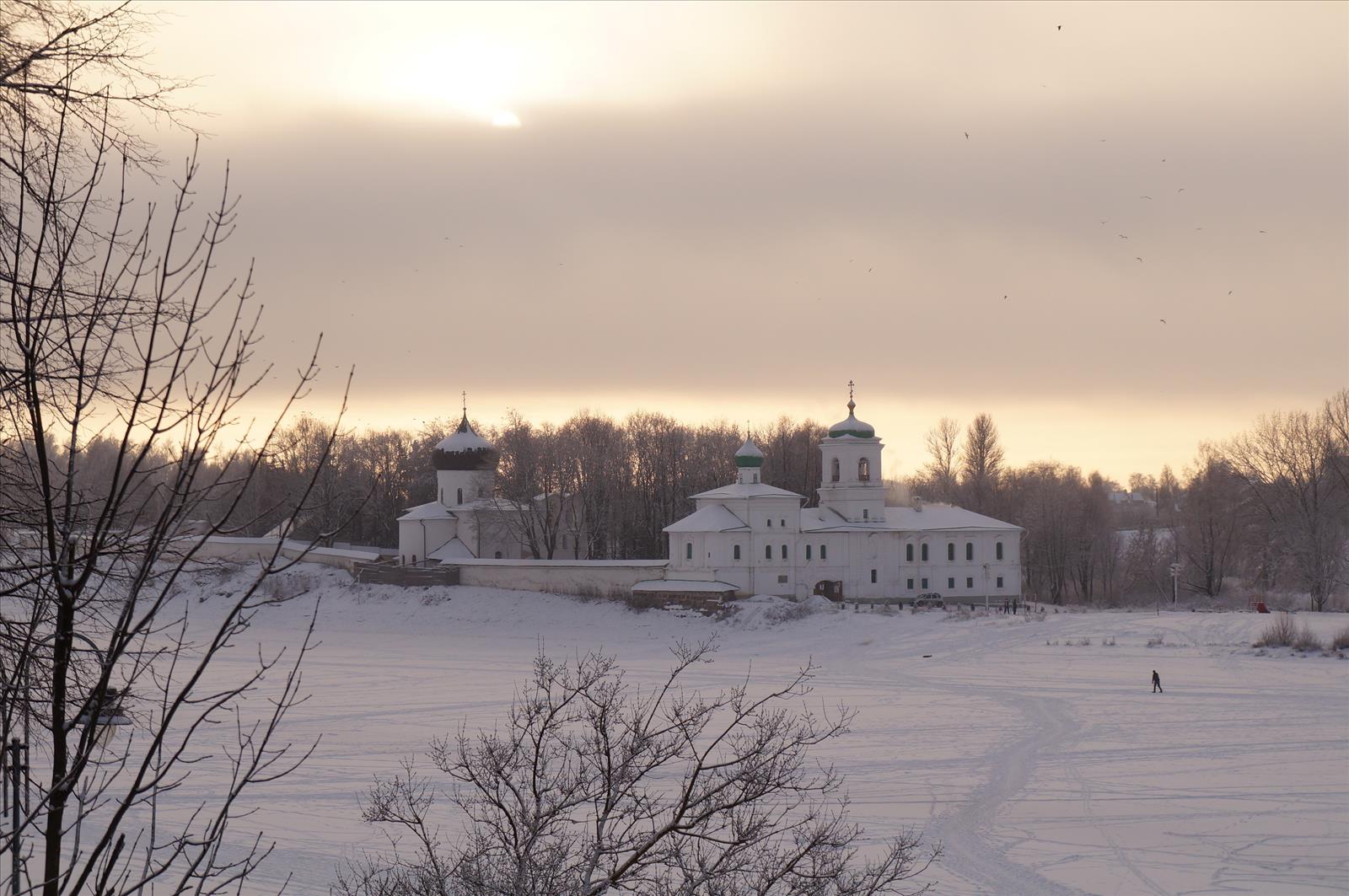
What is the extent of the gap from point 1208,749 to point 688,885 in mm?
18829

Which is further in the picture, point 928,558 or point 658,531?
point 658,531

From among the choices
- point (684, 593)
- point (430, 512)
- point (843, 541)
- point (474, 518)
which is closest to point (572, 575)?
point (684, 593)

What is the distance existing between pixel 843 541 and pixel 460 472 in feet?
66.9

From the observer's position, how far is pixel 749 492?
55.8 metres

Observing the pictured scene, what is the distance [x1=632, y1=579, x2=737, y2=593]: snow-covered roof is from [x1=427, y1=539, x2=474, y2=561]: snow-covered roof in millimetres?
11286

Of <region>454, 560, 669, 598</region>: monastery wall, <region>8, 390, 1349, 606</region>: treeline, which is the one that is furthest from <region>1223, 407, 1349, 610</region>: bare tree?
<region>454, 560, 669, 598</region>: monastery wall

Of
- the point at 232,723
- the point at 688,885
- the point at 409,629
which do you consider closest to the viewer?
the point at 688,885

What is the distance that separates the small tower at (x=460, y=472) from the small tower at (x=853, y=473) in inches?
680

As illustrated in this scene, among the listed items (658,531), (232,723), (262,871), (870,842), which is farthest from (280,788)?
(658,531)

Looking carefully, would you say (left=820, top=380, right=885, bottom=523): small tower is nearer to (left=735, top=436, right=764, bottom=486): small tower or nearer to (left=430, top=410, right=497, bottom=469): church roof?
(left=735, top=436, right=764, bottom=486): small tower

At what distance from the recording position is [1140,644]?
41469mm

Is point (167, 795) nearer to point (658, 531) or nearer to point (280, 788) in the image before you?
point (280, 788)

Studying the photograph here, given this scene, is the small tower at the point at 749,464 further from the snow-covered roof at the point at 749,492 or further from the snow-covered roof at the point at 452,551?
the snow-covered roof at the point at 452,551

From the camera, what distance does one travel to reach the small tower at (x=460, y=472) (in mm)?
65125
